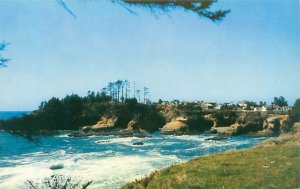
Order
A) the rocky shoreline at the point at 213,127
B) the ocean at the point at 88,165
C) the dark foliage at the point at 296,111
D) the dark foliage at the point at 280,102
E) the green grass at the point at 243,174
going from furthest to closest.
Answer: the dark foliage at the point at 280,102
the rocky shoreline at the point at 213,127
the dark foliage at the point at 296,111
the ocean at the point at 88,165
the green grass at the point at 243,174

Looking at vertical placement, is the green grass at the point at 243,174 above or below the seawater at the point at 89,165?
above

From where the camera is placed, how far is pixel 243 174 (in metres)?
8.34

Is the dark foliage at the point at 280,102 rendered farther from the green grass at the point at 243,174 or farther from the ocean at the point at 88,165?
the green grass at the point at 243,174

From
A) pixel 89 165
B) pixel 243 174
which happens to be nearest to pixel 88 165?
pixel 89 165

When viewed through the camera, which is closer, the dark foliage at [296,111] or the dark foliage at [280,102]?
the dark foliage at [296,111]

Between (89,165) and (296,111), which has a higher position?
(296,111)

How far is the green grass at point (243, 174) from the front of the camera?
743 centimetres

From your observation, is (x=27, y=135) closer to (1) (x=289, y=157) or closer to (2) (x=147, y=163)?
(1) (x=289, y=157)

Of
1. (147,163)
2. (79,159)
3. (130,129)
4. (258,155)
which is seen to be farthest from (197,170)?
(130,129)

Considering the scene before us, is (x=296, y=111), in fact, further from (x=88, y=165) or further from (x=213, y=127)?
(x=213, y=127)

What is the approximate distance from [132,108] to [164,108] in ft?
16.0

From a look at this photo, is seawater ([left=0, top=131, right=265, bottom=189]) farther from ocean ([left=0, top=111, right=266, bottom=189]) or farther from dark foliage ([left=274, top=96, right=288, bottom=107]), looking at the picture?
dark foliage ([left=274, top=96, right=288, bottom=107])

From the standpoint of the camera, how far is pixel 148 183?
31.6ft

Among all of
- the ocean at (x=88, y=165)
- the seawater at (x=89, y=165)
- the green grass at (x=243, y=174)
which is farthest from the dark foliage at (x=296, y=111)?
the green grass at (x=243, y=174)
